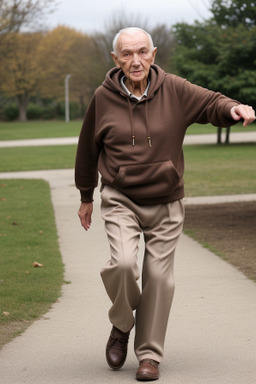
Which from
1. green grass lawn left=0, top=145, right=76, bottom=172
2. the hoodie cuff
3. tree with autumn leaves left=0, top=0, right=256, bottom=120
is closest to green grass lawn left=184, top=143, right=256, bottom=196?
tree with autumn leaves left=0, top=0, right=256, bottom=120

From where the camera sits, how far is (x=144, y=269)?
4371mm

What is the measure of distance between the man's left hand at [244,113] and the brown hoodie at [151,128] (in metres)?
0.06

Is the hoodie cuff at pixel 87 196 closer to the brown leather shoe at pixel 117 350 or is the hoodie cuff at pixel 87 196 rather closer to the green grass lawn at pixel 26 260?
the brown leather shoe at pixel 117 350

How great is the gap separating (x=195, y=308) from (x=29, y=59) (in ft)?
244

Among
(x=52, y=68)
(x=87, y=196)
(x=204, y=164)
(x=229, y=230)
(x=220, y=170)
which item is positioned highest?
(x=87, y=196)

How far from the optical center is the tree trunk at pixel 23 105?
272 feet

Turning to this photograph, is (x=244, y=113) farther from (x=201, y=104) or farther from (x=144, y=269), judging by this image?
(x=144, y=269)

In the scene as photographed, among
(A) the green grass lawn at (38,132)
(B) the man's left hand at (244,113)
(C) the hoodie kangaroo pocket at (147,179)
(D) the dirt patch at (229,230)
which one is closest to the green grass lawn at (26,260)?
(C) the hoodie kangaroo pocket at (147,179)

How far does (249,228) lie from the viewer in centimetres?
1027

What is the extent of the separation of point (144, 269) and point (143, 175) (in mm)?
538

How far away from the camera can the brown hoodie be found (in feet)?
13.9

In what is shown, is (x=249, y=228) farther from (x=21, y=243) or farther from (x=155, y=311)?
(x=155, y=311)

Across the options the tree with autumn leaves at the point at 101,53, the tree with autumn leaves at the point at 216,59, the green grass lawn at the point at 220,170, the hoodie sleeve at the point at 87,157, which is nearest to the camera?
the hoodie sleeve at the point at 87,157

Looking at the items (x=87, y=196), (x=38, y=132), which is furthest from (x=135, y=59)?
(x=38, y=132)
